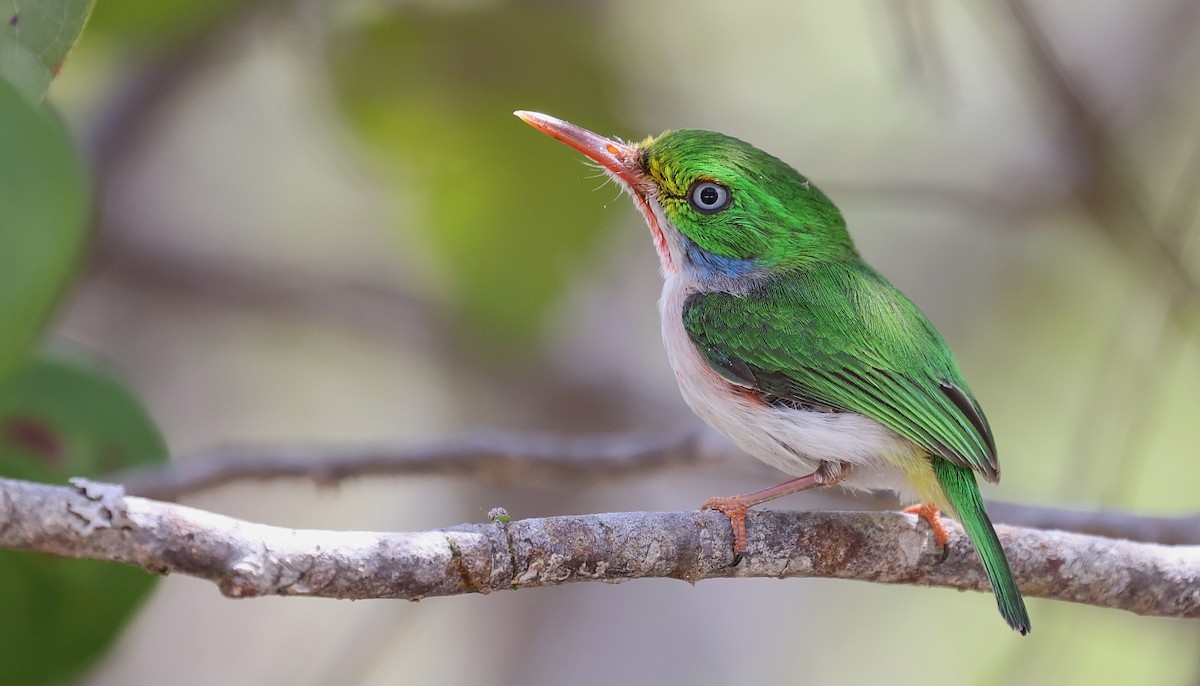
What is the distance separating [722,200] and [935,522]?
0.92 metres

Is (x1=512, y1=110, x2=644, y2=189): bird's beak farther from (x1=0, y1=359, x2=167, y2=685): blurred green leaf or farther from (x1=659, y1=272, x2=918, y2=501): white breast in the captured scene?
(x1=0, y1=359, x2=167, y2=685): blurred green leaf

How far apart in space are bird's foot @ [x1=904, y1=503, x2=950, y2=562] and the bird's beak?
104cm

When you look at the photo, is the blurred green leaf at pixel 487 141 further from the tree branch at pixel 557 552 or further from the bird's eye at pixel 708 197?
the tree branch at pixel 557 552

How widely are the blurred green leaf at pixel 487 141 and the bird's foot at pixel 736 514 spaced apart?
1.61 metres

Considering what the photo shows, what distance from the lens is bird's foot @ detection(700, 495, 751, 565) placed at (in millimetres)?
2219

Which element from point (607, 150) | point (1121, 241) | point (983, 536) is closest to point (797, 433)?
point (983, 536)

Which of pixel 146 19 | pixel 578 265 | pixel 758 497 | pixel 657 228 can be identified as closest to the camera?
pixel 758 497

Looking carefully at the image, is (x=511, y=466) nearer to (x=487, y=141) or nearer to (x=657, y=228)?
(x=657, y=228)

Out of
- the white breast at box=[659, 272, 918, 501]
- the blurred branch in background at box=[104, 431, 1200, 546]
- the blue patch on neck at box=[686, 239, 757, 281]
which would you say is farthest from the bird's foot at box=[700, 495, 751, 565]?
the blurred branch in background at box=[104, 431, 1200, 546]

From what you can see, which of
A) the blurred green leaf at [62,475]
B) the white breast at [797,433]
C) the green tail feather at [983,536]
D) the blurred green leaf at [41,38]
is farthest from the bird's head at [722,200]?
the blurred green leaf at [41,38]

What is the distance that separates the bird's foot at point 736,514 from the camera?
2219 mm

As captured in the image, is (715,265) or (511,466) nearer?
(715,265)

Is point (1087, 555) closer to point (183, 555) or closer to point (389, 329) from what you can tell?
point (183, 555)

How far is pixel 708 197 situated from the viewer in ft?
9.71
